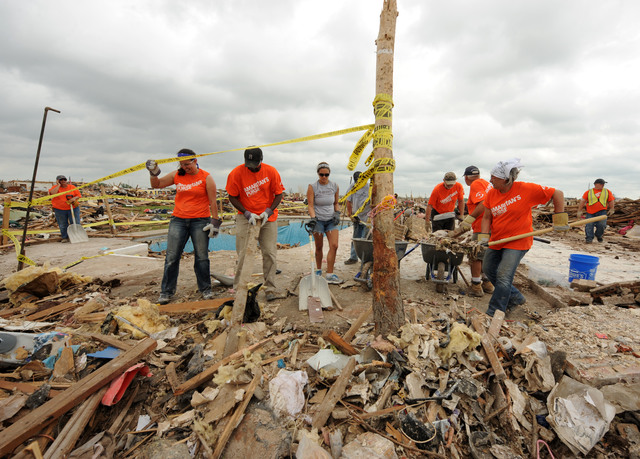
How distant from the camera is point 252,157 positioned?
13.1ft

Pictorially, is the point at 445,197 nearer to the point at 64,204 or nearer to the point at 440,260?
the point at 440,260

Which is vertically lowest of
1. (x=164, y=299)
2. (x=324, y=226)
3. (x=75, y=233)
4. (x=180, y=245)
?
(x=164, y=299)

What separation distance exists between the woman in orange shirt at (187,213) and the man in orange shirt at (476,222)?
418 centimetres

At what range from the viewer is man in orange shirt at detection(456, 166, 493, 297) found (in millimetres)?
4504

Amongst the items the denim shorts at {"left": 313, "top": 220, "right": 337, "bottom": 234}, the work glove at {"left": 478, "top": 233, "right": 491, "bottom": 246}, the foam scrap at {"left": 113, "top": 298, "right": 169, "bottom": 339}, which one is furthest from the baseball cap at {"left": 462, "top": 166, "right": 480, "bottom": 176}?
the foam scrap at {"left": 113, "top": 298, "right": 169, "bottom": 339}

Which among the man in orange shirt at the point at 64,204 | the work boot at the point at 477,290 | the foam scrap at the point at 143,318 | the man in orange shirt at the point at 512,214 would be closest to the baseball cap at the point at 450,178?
the man in orange shirt at the point at 512,214

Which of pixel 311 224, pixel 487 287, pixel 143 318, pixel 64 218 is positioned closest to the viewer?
pixel 143 318

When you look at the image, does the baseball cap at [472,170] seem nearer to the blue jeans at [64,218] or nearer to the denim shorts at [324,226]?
the denim shorts at [324,226]

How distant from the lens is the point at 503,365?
2.52 m

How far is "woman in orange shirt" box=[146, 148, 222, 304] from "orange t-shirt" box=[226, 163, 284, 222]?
0.41m

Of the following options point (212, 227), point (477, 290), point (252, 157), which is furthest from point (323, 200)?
point (477, 290)

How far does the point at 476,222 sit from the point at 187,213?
15.8 ft

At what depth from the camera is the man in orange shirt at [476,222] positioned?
4.50 m

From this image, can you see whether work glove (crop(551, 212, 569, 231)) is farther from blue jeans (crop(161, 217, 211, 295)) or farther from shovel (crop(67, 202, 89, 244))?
shovel (crop(67, 202, 89, 244))
